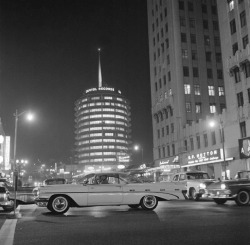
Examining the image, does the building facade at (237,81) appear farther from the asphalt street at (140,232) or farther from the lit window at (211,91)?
the asphalt street at (140,232)

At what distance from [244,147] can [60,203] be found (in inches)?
1044

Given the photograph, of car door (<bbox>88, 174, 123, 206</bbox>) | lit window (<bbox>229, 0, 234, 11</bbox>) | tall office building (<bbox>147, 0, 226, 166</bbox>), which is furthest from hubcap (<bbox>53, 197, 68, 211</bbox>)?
tall office building (<bbox>147, 0, 226, 166</bbox>)

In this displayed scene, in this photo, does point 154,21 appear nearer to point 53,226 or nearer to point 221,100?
point 221,100

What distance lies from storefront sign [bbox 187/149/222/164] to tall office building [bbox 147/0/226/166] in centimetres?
521

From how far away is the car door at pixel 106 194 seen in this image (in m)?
15.5

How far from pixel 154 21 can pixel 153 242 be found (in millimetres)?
64331

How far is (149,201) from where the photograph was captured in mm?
16219

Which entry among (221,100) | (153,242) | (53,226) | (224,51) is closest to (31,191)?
(53,226)

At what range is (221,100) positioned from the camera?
6025 centimetres

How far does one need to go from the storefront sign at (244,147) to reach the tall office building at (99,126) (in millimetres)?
150845

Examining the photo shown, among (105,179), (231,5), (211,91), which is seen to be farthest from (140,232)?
(211,91)

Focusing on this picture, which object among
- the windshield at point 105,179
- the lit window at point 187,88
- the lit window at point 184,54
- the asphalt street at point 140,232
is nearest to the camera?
the asphalt street at point 140,232

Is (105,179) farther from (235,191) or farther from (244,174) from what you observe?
(244,174)

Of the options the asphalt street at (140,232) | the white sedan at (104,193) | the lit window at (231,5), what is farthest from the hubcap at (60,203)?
the lit window at (231,5)
